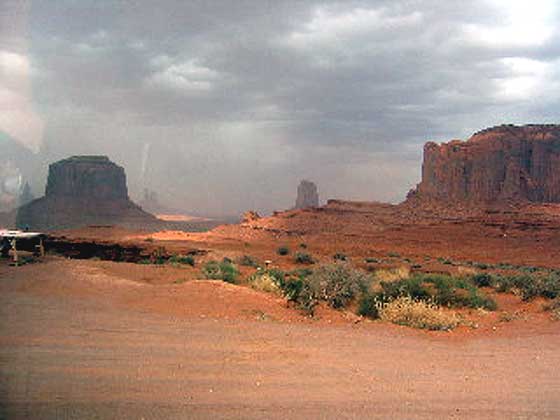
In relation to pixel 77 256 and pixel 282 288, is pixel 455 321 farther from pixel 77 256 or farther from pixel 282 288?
pixel 77 256

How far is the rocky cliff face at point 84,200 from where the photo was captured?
10356 cm

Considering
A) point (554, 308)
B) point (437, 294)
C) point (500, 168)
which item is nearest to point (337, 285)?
point (437, 294)

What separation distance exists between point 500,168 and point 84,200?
82.8 metres

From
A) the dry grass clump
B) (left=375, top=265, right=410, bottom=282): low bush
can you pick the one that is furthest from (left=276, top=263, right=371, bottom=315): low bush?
(left=375, top=265, right=410, bottom=282): low bush

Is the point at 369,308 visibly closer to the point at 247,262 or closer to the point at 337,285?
the point at 337,285

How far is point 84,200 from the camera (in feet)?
392

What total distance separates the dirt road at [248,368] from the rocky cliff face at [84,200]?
92.5m

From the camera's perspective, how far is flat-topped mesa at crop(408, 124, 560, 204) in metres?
83.9

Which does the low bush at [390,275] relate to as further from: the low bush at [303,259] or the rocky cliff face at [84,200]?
the rocky cliff face at [84,200]

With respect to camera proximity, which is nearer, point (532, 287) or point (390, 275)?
point (532, 287)

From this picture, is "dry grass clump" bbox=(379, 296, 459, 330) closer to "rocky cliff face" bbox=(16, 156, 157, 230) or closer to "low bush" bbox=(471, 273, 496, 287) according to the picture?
"low bush" bbox=(471, 273, 496, 287)

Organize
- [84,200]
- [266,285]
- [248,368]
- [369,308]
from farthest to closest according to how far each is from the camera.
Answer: [84,200] < [266,285] < [369,308] < [248,368]

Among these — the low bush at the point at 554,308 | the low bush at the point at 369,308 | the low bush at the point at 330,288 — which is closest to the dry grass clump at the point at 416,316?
the low bush at the point at 369,308

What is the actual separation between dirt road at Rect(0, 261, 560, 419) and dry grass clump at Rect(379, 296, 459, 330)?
723 mm
